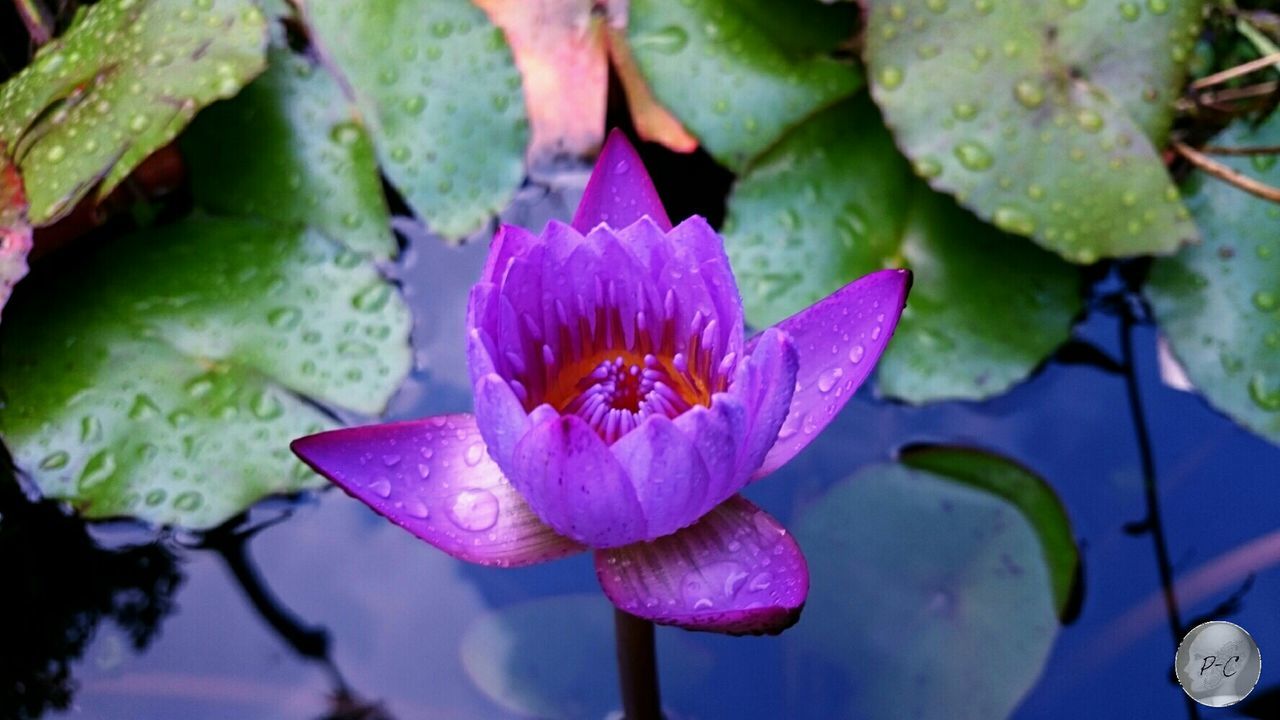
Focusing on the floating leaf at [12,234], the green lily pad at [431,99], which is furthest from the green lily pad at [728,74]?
the floating leaf at [12,234]

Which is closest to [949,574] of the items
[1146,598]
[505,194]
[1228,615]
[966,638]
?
[966,638]

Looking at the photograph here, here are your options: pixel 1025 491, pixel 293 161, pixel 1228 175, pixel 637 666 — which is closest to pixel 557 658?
pixel 637 666

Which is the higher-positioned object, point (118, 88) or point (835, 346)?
point (118, 88)

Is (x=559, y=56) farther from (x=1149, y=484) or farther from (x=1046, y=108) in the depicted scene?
(x=1149, y=484)

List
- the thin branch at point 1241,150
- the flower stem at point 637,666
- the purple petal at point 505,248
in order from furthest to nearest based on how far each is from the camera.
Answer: the thin branch at point 1241,150
the flower stem at point 637,666
the purple petal at point 505,248

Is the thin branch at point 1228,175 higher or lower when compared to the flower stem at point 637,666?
higher

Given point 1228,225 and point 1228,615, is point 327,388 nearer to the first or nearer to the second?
point 1228,615

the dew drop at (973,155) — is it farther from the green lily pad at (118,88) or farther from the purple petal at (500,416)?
the green lily pad at (118,88)
